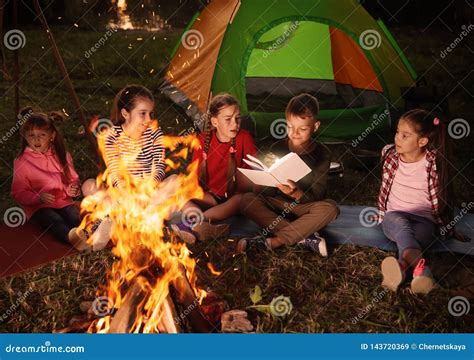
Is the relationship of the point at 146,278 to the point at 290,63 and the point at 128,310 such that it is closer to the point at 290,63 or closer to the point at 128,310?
the point at 128,310

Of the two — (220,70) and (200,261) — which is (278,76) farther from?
(200,261)

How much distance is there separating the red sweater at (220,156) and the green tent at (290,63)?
85 cm

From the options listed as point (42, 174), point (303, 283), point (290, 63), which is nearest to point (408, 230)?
point (303, 283)

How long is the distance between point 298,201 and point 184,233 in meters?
0.64

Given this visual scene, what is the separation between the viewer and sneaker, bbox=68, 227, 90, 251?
10.3 feet

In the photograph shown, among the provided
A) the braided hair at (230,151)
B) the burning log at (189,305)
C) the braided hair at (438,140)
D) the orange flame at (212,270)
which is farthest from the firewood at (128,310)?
the braided hair at (438,140)

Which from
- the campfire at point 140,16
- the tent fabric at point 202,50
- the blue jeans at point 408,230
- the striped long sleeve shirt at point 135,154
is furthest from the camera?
the campfire at point 140,16

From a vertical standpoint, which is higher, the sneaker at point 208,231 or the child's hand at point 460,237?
the child's hand at point 460,237

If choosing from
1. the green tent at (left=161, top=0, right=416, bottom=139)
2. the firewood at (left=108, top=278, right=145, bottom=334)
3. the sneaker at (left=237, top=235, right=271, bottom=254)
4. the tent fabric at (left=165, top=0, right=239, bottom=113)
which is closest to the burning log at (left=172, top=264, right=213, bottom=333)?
the firewood at (left=108, top=278, right=145, bottom=334)

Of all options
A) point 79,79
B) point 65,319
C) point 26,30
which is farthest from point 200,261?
point 26,30

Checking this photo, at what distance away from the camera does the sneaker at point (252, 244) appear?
3111 mm

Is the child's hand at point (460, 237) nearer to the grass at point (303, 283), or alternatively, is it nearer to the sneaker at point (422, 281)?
the grass at point (303, 283)

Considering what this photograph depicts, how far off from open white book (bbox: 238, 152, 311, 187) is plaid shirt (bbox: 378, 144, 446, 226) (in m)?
0.44

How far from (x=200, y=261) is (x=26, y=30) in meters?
4.74
